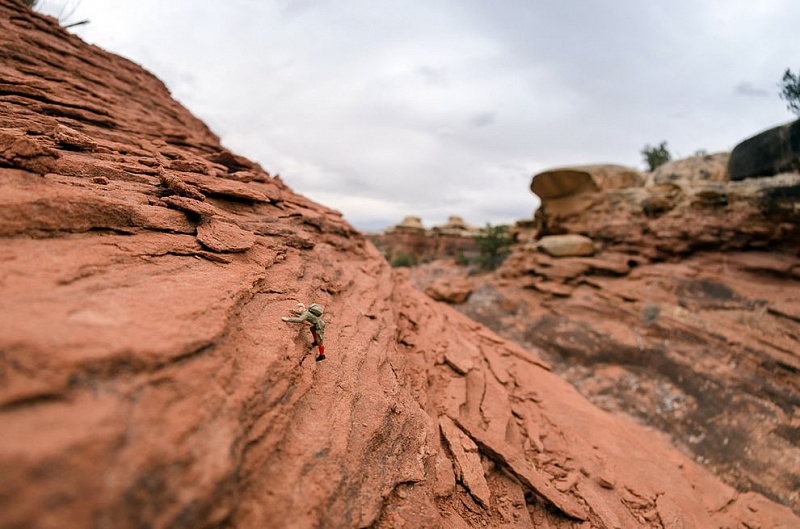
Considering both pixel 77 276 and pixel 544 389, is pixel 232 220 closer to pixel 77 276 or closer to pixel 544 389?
pixel 77 276

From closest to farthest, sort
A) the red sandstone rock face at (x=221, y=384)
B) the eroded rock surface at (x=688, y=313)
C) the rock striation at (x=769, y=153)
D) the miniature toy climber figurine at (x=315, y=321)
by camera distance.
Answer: the red sandstone rock face at (x=221, y=384) → the miniature toy climber figurine at (x=315, y=321) → the eroded rock surface at (x=688, y=313) → the rock striation at (x=769, y=153)

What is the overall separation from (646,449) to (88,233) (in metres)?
8.18

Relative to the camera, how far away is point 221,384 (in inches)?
77.7

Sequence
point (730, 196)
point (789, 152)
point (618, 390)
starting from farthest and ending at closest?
point (730, 196) < point (789, 152) < point (618, 390)

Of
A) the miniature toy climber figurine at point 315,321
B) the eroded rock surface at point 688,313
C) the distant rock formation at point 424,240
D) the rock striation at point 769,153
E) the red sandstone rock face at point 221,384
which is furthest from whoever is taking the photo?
the distant rock formation at point 424,240

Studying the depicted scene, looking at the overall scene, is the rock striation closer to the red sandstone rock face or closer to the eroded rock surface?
the eroded rock surface

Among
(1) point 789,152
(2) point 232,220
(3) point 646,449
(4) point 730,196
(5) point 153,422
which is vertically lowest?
(3) point 646,449

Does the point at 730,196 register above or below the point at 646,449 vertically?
above

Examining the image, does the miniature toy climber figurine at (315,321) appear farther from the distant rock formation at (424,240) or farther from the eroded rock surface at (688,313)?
the distant rock formation at (424,240)

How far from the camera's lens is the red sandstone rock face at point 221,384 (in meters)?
1.41

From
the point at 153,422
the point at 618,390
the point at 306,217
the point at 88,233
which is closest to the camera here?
the point at 153,422

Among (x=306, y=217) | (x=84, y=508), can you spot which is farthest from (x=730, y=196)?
(x=84, y=508)

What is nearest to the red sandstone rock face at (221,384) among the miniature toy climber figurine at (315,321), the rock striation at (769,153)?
the miniature toy climber figurine at (315,321)

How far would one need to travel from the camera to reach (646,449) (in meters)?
5.21
